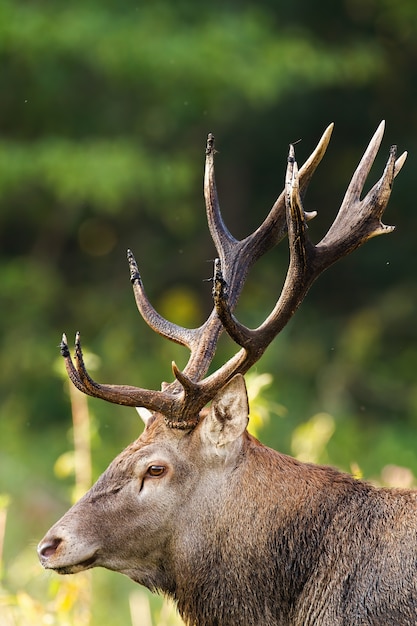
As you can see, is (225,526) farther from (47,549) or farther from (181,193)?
(181,193)

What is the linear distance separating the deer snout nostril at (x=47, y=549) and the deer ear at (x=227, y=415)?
25.2 inches

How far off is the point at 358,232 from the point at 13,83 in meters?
10.8

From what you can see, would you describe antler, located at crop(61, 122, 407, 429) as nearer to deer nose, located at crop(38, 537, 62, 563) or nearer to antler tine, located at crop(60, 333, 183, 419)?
antler tine, located at crop(60, 333, 183, 419)

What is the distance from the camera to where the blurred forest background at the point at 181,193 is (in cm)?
1277

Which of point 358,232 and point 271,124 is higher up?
point 271,124

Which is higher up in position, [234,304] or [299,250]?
[299,250]

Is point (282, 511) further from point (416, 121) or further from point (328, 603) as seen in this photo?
point (416, 121)

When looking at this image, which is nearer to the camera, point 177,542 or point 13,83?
point 177,542

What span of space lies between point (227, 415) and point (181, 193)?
32.3ft

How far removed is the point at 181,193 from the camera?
45.8 ft

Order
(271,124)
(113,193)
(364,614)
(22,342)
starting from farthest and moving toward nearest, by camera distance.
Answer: (271,124) < (22,342) < (113,193) < (364,614)

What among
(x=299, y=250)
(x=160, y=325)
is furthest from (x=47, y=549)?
(x=299, y=250)

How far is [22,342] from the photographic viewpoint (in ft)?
46.6

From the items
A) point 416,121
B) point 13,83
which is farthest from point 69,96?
point 416,121
